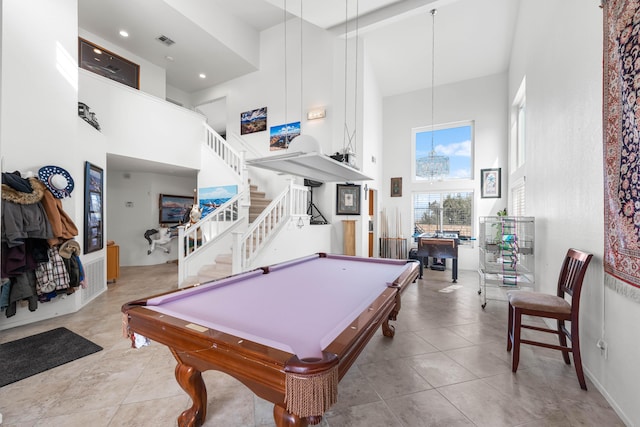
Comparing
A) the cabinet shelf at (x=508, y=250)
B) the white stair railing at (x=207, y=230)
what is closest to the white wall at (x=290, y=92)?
the white stair railing at (x=207, y=230)

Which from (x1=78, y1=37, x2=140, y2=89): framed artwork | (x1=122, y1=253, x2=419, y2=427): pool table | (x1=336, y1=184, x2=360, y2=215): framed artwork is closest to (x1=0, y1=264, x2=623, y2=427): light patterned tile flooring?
(x1=122, y1=253, x2=419, y2=427): pool table

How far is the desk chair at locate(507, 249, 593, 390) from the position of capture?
2182mm

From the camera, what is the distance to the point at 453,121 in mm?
7008

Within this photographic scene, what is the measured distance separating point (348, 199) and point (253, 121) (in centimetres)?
376

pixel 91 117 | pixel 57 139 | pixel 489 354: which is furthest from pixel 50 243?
pixel 489 354

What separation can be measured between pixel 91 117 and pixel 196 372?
5.11 metres

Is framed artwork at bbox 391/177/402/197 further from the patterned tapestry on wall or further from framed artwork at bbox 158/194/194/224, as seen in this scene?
framed artwork at bbox 158/194/194/224

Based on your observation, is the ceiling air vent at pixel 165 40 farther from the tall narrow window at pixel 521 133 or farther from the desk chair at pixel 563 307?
the desk chair at pixel 563 307

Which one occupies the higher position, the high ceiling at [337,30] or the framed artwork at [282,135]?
the high ceiling at [337,30]

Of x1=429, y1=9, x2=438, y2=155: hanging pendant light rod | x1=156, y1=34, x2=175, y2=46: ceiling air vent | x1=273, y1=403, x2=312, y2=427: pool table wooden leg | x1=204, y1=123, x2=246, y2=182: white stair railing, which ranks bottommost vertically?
x1=273, y1=403, x2=312, y2=427: pool table wooden leg

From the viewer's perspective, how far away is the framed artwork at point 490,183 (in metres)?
6.52

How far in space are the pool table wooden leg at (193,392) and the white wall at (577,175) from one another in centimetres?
272

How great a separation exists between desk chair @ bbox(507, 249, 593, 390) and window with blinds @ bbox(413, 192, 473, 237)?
15.2 feet

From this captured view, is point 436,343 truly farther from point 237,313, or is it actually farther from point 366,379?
point 237,313
